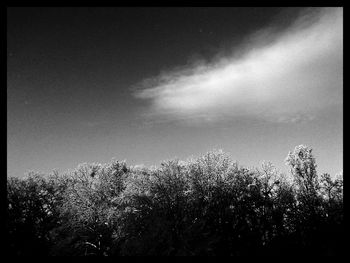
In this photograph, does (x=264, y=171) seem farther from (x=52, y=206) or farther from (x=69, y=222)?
(x=52, y=206)

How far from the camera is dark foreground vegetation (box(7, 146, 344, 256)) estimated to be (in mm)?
30109

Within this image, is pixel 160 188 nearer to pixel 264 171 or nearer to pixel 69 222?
pixel 69 222

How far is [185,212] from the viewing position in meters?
31.0

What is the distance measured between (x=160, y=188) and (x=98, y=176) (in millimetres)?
11559

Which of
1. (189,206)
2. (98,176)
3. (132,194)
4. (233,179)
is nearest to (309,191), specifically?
(233,179)

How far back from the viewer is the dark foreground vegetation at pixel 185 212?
30.1 meters

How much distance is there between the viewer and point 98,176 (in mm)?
38906
